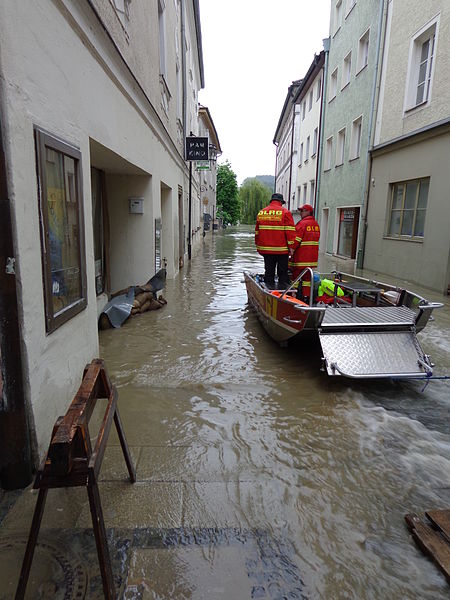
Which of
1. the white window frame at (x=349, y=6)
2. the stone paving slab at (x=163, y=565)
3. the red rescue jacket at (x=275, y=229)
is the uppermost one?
the white window frame at (x=349, y=6)

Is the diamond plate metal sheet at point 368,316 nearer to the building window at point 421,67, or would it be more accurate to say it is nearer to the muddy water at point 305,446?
the muddy water at point 305,446

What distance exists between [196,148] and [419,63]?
6.60m

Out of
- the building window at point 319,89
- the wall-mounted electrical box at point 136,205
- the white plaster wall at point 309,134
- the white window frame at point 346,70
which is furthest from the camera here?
the white plaster wall at point 309,134

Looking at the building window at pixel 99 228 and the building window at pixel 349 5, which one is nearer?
the building window at pixel 99 228

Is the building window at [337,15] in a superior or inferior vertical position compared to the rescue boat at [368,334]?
superior

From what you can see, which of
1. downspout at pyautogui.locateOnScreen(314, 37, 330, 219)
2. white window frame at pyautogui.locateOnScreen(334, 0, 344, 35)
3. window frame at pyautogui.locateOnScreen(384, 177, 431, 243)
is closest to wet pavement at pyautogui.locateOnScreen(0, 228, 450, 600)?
window frame at pyautogui.locateOnScreen(384, 177, 431, 243)

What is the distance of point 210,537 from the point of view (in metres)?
2.21

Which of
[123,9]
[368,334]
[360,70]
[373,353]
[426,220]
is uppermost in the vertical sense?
[360,70]

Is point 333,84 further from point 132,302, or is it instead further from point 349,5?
point 132,302

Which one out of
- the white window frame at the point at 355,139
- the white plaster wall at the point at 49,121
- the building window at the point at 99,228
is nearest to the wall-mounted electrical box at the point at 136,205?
the building window at the point at 99,228

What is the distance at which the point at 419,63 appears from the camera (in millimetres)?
10766

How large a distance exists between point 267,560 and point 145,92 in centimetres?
641

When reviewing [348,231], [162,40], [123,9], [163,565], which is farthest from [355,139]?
[163,565]

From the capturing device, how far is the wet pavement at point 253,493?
1952mm
